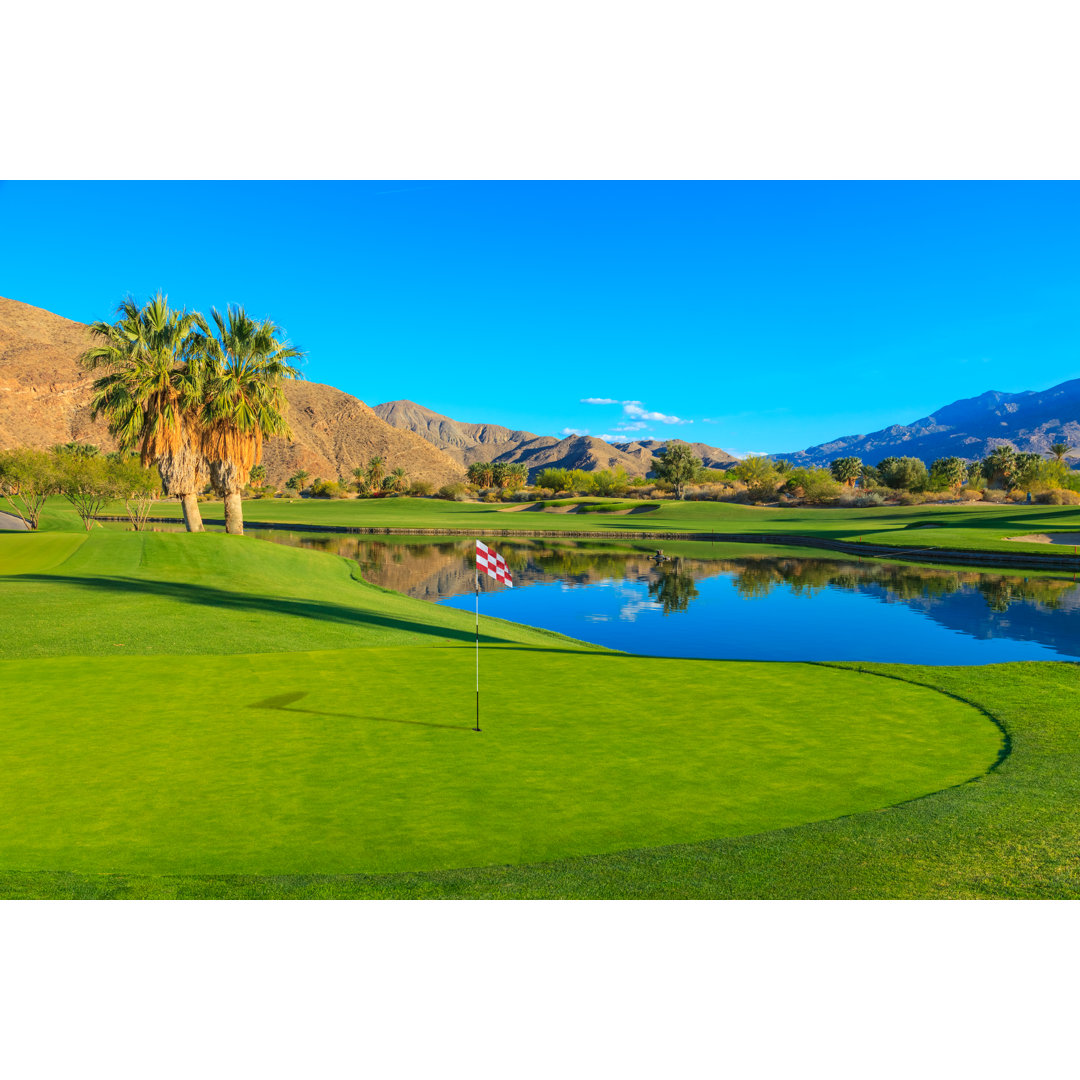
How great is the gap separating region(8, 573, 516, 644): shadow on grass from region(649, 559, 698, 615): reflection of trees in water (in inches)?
427

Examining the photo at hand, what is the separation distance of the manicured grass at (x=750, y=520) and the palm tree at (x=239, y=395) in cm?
3632

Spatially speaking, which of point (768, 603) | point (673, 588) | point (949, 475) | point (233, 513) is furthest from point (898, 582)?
point (949, 475)

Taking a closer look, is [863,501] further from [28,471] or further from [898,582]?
[28,471]

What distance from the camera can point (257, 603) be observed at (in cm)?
2058

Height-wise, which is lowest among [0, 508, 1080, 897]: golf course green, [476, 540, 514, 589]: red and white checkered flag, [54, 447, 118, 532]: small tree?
[0, 508, 1080, 897]: golf course green

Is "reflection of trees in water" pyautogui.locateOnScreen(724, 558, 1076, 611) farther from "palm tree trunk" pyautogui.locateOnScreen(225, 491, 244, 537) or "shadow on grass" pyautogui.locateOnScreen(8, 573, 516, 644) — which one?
"palm tree trunk" pyautogui.locateOnScreen(225, 491, 244, 537)

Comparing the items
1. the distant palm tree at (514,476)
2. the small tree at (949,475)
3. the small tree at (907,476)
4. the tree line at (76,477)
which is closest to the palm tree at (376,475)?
the distant palm tree at (514,476)

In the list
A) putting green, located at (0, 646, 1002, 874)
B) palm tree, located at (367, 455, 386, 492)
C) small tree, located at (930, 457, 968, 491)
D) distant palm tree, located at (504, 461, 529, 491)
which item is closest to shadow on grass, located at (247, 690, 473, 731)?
putting green, located at (0, 646, 1002, 874)

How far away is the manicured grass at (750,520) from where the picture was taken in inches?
2128

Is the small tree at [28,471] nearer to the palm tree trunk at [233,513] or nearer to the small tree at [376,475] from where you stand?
the palm tree trunk at [233,513]

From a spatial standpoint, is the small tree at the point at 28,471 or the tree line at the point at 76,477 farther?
the tree line at the point at 76,477

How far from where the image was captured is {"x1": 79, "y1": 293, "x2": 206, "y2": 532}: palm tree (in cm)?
3175

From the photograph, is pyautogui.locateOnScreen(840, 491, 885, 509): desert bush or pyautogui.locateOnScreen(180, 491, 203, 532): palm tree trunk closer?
pyautogui.locateOnScreen(180, 491, 203, 532): palm tree trunk

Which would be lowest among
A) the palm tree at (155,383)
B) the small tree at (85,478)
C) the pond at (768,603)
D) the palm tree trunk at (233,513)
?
the pond at (768,603)
